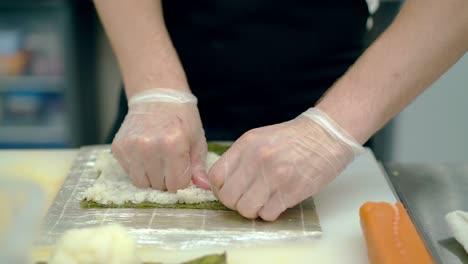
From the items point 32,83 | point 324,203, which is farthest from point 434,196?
point 32,83

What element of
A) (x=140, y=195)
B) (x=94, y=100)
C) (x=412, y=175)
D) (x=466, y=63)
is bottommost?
(x=94, y=100)

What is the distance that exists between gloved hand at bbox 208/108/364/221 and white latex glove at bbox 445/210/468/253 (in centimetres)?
15

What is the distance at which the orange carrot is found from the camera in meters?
0.60

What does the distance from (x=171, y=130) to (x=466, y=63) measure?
135 centimetres

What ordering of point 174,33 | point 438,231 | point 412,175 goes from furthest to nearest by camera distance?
point 174,33 → point 412,175 → point 438,231

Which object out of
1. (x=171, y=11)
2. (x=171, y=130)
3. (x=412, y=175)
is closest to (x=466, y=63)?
(x=412, y=175)

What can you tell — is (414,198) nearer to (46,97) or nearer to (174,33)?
(174,33)

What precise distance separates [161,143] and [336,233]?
0.85 feet

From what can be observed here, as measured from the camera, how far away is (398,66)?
2.61 feet

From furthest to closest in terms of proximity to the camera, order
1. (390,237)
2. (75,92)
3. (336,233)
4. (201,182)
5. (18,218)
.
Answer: (75,92), (201,182), (336,233), (390,237), (18,218)

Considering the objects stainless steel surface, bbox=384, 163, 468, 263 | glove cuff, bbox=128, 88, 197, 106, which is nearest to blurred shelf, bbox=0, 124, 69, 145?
glove cuff, bbox=128, 88, 197, 106

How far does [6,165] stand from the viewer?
3.13 feet

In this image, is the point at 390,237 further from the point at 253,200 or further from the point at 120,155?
the point at 120,155

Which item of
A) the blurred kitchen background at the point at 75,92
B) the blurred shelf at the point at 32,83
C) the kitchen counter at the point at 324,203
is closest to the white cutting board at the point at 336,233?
the kitchen counter at the point at 324,203
